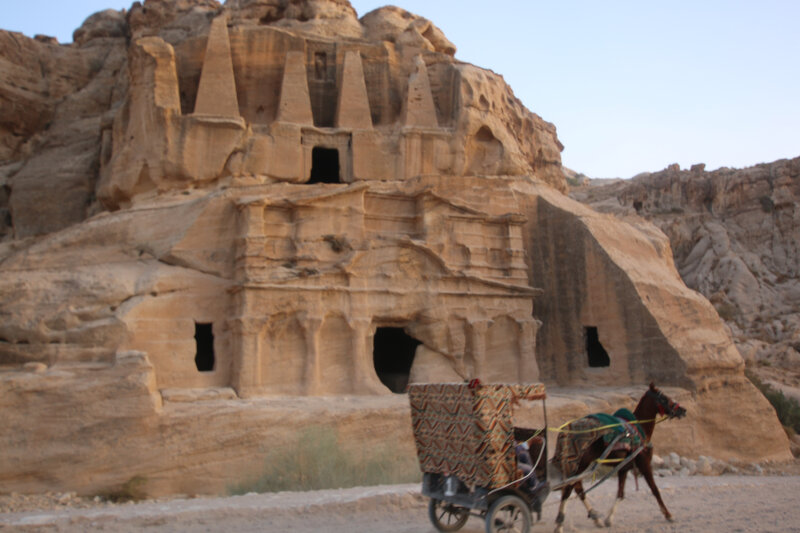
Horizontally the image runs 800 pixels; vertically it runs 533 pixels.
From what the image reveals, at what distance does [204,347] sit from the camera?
725 inches

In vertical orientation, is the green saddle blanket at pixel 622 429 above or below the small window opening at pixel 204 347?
below

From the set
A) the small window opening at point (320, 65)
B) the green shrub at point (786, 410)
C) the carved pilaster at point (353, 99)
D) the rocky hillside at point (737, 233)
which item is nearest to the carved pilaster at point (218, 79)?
the small window opening at point (320, 65)

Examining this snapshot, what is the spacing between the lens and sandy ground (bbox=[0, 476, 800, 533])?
8680mm

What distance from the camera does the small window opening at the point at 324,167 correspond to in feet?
81.1

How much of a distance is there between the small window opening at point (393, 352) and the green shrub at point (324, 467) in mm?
7201

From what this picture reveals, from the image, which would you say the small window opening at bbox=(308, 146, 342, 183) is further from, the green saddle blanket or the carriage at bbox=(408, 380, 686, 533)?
the carriage at bbox=(408, 380, 686, 533)

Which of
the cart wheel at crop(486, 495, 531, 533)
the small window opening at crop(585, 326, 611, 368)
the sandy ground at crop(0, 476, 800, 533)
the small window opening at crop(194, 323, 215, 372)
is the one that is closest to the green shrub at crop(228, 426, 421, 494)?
the sandy ground at crop(0, 476, 800, 533)

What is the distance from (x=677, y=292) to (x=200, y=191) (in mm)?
13897

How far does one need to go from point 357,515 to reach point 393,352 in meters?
13.5

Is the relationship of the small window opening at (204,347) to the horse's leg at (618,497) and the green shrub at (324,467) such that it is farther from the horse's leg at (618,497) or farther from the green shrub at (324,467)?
the horse's leg at (618,497)

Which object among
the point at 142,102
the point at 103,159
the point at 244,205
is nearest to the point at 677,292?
the point at 244,205

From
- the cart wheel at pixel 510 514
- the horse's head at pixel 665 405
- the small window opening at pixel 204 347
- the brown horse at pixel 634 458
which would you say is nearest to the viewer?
the cart wheel at pixel 510 514

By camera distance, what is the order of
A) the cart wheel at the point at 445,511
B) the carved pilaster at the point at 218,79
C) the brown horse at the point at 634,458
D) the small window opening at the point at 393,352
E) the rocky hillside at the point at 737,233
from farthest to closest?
1. the rocky hillside at the point at 737,233
2. the small window opening at the point at 393,352
3. the carved pilaster at the point at 218,79
4. the brown horse at the point at 634,458
5. the cart wheel at the point at 445,511

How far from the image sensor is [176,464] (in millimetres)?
13273
